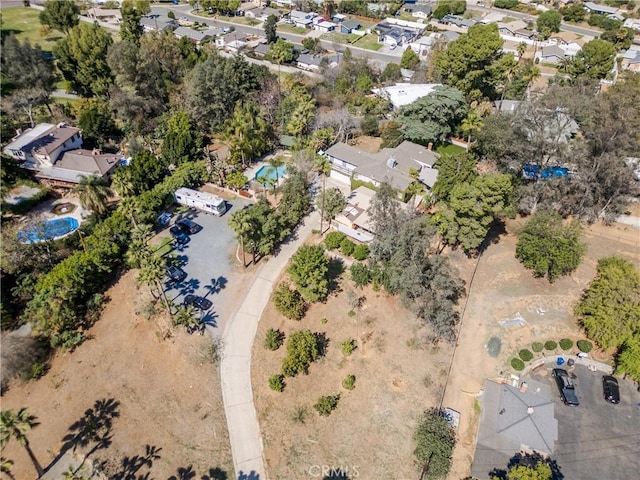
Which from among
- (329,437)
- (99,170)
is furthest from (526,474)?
(99,170)

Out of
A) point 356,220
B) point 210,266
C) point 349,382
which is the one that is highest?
point 356,220

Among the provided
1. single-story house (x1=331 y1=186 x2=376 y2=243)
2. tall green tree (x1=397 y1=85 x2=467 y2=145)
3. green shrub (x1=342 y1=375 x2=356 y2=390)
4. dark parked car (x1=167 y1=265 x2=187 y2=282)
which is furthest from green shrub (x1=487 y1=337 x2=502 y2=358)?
tall green tree (x1=397 y1=85 x2=467 y2=145)

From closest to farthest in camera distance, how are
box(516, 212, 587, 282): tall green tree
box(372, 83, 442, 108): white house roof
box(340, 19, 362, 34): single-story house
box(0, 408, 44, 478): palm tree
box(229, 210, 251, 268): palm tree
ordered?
box(0, 408, 44, 478): palm tree < box(229, 210, 251, 268): palm tree < box(516, 212, 587, 282): tall green tree < box(372, 83, 442, 108): white house roof < box(340, 19, 362, 34): single-story house

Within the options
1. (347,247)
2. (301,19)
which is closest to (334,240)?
(347,247)

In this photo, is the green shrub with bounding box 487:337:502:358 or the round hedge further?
the round hedge

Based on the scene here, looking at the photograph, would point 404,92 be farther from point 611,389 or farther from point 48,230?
point 48,230

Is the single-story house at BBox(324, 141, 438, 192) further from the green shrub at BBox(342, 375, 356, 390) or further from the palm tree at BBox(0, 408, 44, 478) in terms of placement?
the palm tree at BBox(0, 408, 44, 478)
